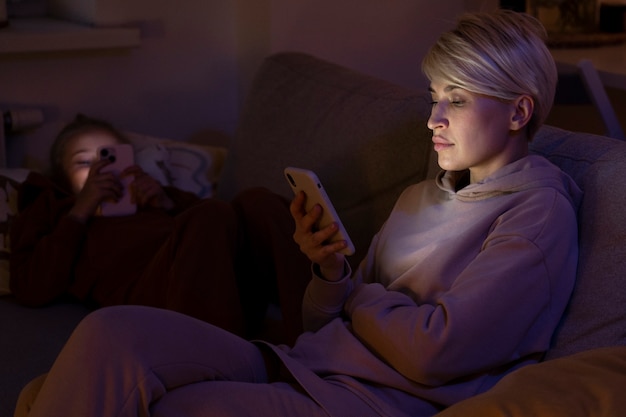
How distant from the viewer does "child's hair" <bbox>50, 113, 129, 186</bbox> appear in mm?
2596

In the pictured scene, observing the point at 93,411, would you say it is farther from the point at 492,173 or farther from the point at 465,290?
the point at 492,173

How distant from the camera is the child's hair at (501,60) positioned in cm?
150

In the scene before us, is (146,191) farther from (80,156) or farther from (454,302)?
(454,302)

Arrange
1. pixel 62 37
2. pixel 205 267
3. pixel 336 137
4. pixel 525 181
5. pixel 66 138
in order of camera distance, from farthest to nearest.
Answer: pixel 62 37 < pixel 66 138 < pixel 336 137 < pixel 205 267 < pixel 525 181

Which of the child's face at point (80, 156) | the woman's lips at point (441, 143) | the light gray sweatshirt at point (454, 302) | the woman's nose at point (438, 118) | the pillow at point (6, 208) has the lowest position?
the pillow at point (6, 208)

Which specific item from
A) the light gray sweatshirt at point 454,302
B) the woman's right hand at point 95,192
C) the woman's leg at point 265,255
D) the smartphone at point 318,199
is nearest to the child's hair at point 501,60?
the light gray sweatshirt at point 454,302

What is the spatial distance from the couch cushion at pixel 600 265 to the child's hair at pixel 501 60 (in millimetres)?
137

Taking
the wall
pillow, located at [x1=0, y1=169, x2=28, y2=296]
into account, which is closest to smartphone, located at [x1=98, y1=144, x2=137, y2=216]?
pillow, located at [x1=0, y1=169, x2=28, y2=296]

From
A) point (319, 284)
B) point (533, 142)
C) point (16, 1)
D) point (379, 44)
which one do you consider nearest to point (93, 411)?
point (319, 284)

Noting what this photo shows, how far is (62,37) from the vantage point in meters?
2.92

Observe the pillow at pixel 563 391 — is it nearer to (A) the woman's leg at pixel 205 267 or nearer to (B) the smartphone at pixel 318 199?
(B) the smartphone at pixel 318 199

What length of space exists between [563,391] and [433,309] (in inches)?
15.1

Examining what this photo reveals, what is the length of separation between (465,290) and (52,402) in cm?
60

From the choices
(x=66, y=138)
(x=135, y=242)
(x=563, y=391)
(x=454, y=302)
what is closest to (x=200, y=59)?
(x=66, y=138)
